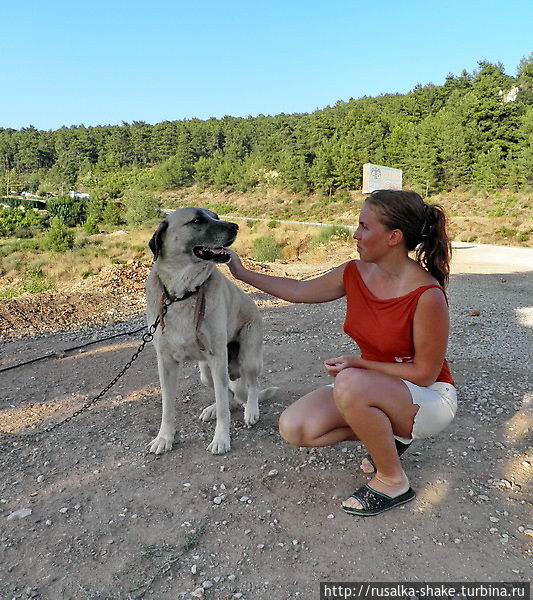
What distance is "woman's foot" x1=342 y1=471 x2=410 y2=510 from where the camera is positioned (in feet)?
7.84

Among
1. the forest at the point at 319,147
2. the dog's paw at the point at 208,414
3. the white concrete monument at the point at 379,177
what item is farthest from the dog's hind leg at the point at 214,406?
the forest at the point at 319,147

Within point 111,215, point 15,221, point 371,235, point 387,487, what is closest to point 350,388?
point 387,487

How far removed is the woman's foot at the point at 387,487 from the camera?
239 centimetres

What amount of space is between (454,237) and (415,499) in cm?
2278

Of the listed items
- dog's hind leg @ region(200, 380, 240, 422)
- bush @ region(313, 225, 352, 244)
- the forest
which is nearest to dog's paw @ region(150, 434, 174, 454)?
dog's hind leg @ region(200, 380, 240, 422)

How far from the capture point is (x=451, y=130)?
45.8m

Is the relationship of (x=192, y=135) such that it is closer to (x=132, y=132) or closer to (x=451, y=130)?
(x=132, y=132)

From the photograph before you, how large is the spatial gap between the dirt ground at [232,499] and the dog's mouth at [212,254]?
Result: 131 centimetres

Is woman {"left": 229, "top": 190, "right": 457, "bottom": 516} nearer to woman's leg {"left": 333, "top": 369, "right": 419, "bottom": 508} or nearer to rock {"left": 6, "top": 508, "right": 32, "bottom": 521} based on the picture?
woman's leg {"left": 333, "top": 369, "right": 419, "bottom": 508}

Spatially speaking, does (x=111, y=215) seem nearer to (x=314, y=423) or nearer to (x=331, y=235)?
(x=331, y=235)

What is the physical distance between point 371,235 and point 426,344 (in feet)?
2.04

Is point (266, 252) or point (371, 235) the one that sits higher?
point (371, 235)

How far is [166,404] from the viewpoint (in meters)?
3.19

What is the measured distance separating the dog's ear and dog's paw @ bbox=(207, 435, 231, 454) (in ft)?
4.27
